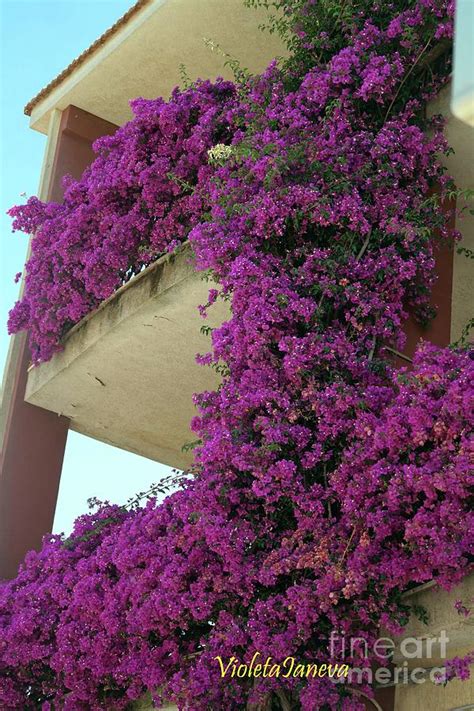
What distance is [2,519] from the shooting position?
8.81m

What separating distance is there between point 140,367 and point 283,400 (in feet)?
9.87

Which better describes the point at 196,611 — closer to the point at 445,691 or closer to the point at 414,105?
the point at 445,691

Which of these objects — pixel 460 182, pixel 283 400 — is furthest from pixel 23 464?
pixel 460 182

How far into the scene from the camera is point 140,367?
339 inches

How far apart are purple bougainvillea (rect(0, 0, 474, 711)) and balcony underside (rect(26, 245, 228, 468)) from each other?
0.89 ft

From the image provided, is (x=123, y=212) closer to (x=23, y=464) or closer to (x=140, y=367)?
(x=140, y=367)

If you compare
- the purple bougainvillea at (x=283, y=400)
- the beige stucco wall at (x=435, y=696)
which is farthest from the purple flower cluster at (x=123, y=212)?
the beige stucco wall at (x=435, y=696)

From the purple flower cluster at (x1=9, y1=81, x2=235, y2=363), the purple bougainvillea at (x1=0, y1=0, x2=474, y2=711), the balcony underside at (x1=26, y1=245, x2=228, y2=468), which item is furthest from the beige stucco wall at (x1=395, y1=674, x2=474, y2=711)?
the purple flower cluster at (x1=9, y1=81, x2=235, y2=363)

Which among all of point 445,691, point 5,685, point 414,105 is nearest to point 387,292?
point 414,105

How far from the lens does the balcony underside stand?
767 centimetres

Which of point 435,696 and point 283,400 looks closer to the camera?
point 435,696

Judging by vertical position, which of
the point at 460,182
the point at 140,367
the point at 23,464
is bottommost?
the point at 23,464

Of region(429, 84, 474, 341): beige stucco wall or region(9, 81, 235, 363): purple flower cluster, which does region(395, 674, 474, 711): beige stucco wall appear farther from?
region(9, 81, 235, 363): purple flower cluster

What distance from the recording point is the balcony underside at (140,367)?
25.2 feet
